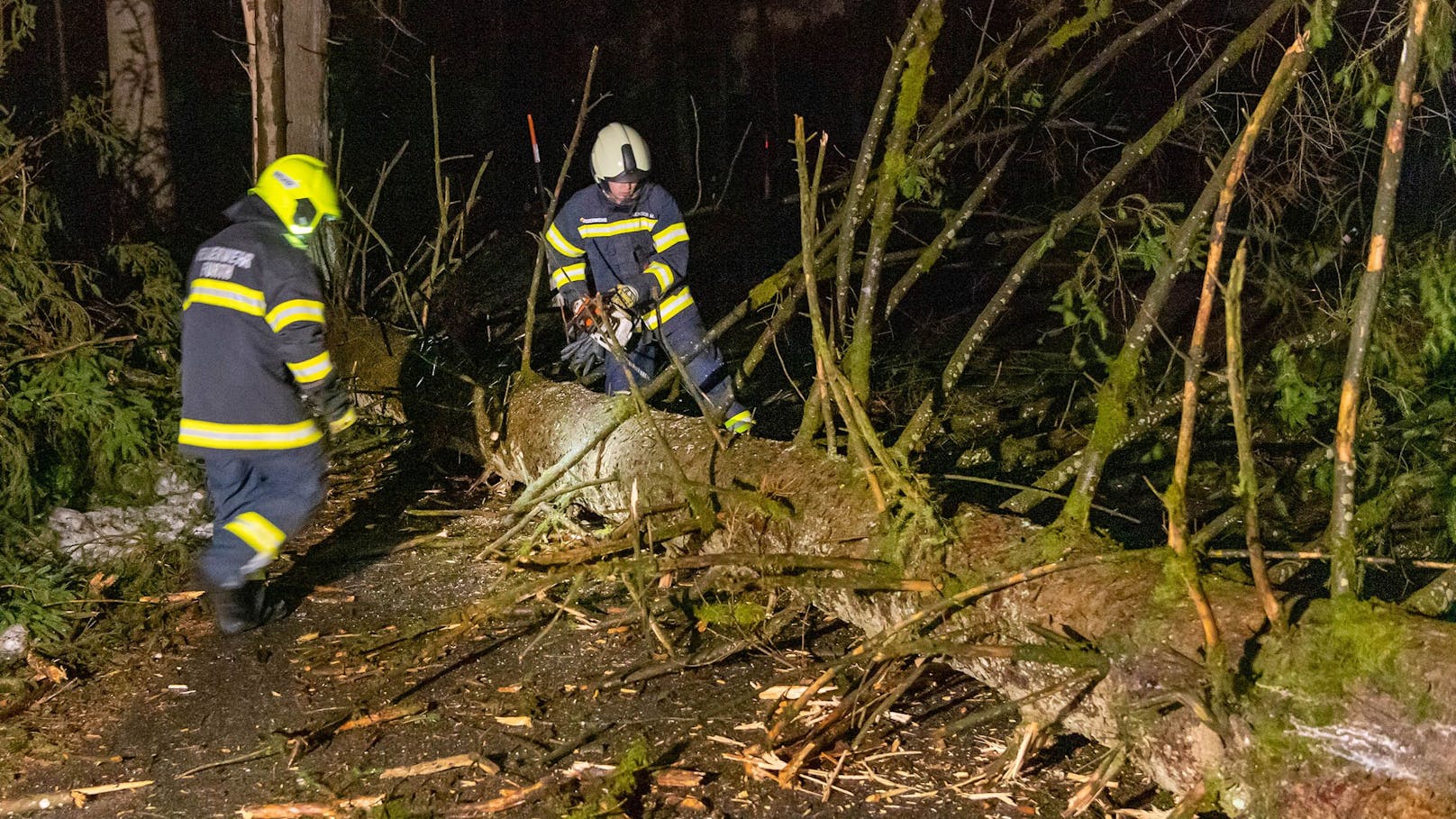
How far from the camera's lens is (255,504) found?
12.1ft

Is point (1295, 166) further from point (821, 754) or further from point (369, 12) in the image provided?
point (369, 12)

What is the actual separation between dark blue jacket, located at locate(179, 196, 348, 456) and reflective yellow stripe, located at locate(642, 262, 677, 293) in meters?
1.57

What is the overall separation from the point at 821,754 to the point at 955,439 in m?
2.89

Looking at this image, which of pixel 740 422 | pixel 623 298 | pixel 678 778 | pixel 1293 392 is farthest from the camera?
pixel 623 298

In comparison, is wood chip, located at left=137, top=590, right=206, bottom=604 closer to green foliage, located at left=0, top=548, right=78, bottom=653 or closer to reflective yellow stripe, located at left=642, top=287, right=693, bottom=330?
green foliage, located at left=0, top=548, right=78, bottom=653

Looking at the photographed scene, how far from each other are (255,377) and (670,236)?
1.97m

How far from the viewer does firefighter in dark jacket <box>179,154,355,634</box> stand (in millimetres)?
3533

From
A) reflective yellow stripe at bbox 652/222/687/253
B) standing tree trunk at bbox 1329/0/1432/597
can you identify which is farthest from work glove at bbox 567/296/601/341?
standing tree trunk at bbox 1329/0/1432/597

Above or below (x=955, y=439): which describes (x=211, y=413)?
above

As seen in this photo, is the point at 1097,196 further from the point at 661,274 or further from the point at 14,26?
the point at 14,26

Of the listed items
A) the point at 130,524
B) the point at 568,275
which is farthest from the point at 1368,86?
the point at 130,524

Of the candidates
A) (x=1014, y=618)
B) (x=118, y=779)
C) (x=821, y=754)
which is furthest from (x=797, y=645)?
(x=118, y=779)

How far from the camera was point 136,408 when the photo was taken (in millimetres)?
4820

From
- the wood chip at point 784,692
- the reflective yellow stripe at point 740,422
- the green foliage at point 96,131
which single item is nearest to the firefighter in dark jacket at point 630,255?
the reflective yellow stripe at point 740,422
